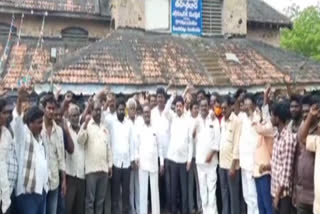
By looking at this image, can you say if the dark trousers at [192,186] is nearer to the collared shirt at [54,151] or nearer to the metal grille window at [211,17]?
the collared shirt at [54,151]

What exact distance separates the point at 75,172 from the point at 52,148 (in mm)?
1069

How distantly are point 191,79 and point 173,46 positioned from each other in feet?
6.53

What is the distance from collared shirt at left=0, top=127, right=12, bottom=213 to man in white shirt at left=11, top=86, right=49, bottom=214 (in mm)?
272

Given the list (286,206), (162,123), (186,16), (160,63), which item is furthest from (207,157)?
(186,16)

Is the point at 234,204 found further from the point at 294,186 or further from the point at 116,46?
the point at 116,46

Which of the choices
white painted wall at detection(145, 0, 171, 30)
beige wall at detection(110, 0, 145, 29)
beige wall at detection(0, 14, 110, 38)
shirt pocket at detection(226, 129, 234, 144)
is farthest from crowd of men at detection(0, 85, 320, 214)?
beige wall at detection(0, 14, 110, 38)

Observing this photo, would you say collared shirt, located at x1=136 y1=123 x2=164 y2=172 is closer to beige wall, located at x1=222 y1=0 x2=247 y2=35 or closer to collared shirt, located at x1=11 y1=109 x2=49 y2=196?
collared shirt, located at x1=11 y1=109 x2=49 y2=196

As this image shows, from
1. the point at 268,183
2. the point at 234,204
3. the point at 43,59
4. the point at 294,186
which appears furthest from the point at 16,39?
the point at 294,186

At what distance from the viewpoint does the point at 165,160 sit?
10.2 meters

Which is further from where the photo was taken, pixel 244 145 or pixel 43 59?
pixel 43 59

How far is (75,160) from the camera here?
812cm

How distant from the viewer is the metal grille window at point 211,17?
1892 cm

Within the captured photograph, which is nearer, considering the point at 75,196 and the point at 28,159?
the point at 28,159

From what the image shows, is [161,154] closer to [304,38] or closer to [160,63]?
[160,63]
